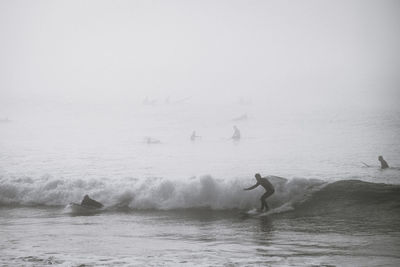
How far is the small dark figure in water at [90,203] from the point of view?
57.5 feet

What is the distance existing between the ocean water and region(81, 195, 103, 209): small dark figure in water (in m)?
0.38

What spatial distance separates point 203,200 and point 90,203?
4.45 meters

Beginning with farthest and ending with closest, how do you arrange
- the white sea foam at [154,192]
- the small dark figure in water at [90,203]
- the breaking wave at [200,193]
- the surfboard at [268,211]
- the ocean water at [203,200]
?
the small dark figure in water at [90,203] < the white sea foam at [154,192] < the breaking wave at [200,193] < the surfboard at [268,211] < the ocean water at [203,200]

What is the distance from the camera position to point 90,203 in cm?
1764

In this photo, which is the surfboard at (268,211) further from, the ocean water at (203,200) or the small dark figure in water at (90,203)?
the small dark figure in water at (90,203)

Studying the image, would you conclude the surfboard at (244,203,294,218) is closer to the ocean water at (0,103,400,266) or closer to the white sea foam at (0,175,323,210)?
the ocean water at (0,103,400,266)

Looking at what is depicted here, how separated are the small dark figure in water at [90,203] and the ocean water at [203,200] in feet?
1.24

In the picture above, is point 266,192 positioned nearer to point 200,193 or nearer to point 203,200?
point 203,200

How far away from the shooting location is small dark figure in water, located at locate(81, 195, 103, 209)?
17516 mm

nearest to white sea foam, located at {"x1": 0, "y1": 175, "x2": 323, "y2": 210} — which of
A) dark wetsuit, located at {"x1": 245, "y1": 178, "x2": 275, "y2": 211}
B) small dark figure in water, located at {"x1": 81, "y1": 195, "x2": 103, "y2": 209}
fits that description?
small dark figure in water, located at {"x1": 81, "y1": 195, "x2": 103, "y2": 209}

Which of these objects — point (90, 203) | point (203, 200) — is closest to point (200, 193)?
point (203, 200)

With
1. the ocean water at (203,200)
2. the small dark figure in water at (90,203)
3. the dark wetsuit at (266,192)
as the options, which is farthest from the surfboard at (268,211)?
the small dark figure in water at (90,203)


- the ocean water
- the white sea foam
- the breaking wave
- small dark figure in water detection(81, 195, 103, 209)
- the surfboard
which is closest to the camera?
the ocean water

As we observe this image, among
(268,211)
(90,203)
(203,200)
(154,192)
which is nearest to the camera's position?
(268,211)
